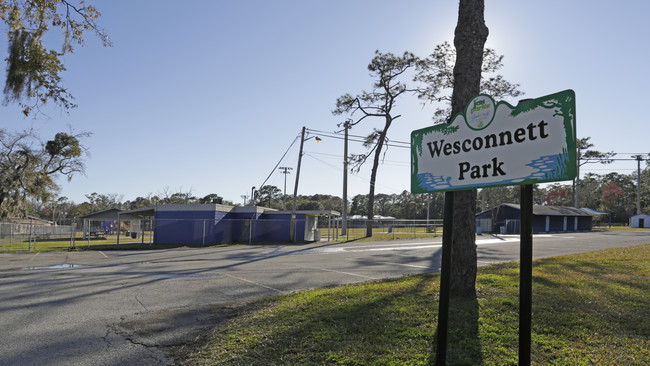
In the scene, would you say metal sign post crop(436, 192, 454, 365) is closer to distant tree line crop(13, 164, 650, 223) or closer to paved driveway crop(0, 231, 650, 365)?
paved driveway crop(0, 231, 650, 365)

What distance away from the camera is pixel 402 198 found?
12712 centimetres

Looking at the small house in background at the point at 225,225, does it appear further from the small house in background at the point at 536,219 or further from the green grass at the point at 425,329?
the small house in background at the point at 536,219

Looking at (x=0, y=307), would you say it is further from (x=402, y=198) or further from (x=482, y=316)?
(x=402, y=198)

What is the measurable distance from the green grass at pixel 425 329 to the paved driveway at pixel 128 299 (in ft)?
2.61

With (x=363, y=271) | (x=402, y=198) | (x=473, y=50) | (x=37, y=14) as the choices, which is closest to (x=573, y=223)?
(x=363, y=271)

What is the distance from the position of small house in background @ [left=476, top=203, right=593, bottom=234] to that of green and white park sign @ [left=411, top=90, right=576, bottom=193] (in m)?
45.1

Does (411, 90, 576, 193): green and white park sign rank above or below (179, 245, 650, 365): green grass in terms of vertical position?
above

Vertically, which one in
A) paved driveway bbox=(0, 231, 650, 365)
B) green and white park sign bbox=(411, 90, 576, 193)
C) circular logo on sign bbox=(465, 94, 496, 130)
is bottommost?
paved driveway bbox=(0, 231, 650, 365)

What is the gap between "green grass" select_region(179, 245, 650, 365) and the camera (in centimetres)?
415

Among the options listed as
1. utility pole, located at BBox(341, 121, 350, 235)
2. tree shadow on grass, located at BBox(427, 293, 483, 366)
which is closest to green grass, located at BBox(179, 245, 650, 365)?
tree shadow on grass, located at BBox(427, 293, 483, 366)

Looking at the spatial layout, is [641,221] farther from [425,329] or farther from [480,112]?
[480,112]

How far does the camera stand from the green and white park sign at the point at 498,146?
2.80 m

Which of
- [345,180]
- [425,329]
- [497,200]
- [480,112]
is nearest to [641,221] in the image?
[497,200]

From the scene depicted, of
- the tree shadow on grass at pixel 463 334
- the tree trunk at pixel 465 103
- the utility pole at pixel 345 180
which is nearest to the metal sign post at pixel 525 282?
the tree shadow on grass at pixel 463 334
